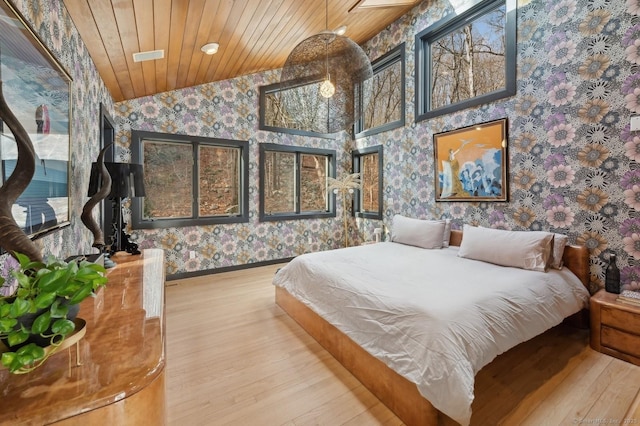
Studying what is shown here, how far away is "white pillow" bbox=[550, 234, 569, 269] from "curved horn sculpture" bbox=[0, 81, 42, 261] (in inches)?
138

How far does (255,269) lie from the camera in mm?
4645

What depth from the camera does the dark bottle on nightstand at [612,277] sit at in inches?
93.1

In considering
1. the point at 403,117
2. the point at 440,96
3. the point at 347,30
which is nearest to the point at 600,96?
the point at 440,96

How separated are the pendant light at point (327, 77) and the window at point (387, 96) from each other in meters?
1.86

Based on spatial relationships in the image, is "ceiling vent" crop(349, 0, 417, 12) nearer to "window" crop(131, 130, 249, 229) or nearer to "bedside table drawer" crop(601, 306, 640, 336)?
"window" crop(131, 130, 249, 229)

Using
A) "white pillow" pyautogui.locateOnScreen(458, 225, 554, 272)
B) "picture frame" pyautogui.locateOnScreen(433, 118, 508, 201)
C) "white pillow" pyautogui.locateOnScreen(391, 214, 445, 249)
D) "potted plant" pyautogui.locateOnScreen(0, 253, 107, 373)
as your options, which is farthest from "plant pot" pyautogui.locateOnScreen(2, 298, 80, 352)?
"picture frame" pyautogui.locateOnScreen(433, 118, 508, 201)

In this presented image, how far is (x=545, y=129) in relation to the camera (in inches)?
111

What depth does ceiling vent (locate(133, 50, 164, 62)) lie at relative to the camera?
2.58m

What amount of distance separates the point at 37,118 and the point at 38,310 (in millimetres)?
1164

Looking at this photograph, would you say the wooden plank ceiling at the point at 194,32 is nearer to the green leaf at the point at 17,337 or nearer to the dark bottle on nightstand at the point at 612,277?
the green leaf at the point at 17,337

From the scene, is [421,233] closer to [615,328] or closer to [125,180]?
[615,328]

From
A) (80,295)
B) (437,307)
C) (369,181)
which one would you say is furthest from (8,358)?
(369,181)

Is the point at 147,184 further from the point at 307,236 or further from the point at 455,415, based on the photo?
the point at 455,415

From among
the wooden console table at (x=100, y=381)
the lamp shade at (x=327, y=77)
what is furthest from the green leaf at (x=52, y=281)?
the lamp shade at (x=327, y=77)
